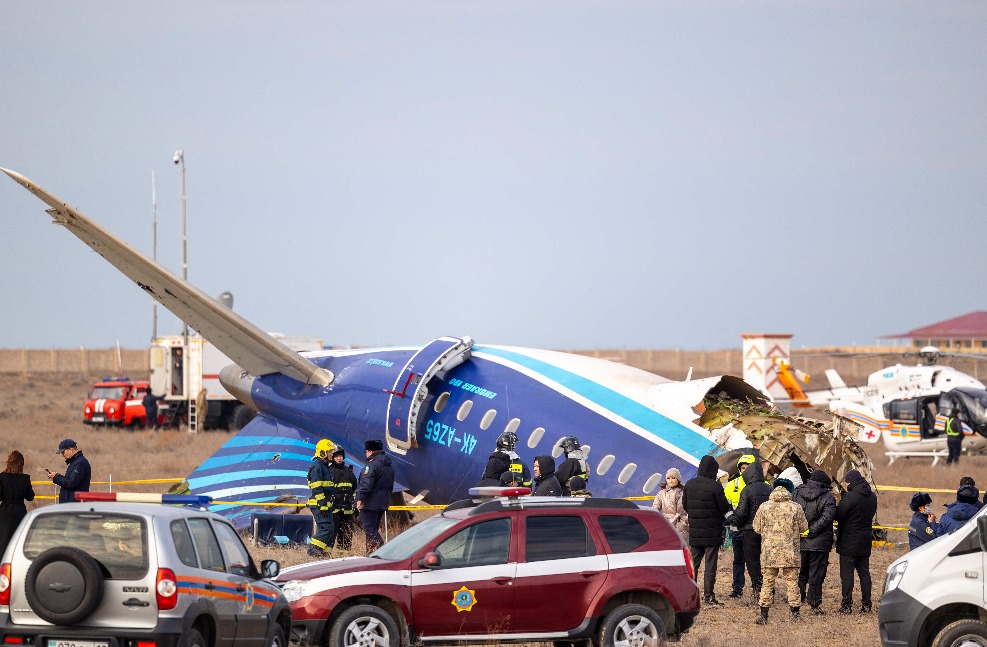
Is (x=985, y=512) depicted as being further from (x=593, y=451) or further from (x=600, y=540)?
(x=593, y=451)

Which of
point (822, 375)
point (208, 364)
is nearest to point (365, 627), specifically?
point (208, 364)

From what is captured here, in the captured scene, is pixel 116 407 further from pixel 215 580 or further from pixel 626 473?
pixel 215 580

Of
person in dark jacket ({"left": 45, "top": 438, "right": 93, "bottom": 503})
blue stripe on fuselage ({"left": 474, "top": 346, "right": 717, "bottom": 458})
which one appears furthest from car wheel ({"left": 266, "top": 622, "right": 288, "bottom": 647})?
blue stripe on fuselage ({"left": 474, "top": 346, "right": 717, "bottom": 458})

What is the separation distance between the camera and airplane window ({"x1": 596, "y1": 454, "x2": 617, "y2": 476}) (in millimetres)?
19750

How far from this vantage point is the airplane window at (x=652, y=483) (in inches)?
761

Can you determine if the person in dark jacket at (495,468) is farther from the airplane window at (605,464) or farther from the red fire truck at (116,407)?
the red fire truck at (116,407)

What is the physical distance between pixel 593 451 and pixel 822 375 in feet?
311

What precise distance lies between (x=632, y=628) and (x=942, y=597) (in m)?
2.96

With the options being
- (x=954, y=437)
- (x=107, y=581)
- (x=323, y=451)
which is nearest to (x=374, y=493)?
(x=323, y=451)

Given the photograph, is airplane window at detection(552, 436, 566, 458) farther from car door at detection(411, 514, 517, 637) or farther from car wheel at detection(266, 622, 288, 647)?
car wheel at detection(266, 622, 288, 647)

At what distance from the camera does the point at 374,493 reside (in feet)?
63.8

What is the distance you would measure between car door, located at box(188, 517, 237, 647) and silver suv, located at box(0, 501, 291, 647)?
0.02m

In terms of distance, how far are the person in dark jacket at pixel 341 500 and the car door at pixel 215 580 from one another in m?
8.36

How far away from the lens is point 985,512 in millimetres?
11828
